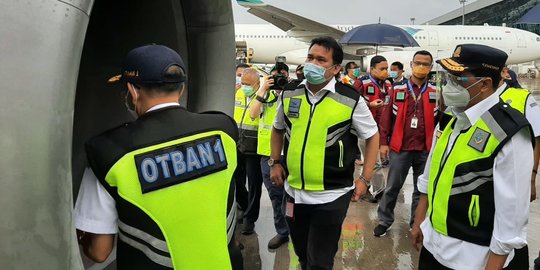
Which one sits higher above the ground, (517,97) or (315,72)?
(315,72)

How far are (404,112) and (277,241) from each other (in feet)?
6.20

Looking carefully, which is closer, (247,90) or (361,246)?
(361,246)

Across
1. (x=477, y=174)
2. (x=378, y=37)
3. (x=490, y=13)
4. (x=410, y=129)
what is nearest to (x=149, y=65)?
(x=477, y=174)

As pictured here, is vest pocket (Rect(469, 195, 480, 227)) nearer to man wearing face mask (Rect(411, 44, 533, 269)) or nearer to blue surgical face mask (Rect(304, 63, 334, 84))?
man wearing face mask (Rect(411, 44, 533, 269))

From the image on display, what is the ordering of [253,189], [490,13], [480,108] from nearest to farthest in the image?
[480,108] → [253,189] → [490,13]

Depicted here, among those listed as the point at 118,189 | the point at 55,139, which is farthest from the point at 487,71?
the point at 55,139

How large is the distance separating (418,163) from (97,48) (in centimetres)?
344

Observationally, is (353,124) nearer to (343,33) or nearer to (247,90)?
(247,90)

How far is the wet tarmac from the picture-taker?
3.89 m

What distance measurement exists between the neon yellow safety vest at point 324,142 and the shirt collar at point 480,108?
0.84 meters

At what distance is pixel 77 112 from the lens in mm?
2604

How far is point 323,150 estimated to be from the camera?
2783 mm

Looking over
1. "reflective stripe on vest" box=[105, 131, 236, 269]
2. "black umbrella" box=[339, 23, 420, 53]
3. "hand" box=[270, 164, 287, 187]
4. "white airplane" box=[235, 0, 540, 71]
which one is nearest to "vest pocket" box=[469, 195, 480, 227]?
"reflective stripe on vest" box=[105, 131, 236, 269]

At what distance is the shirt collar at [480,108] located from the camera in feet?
6.72
